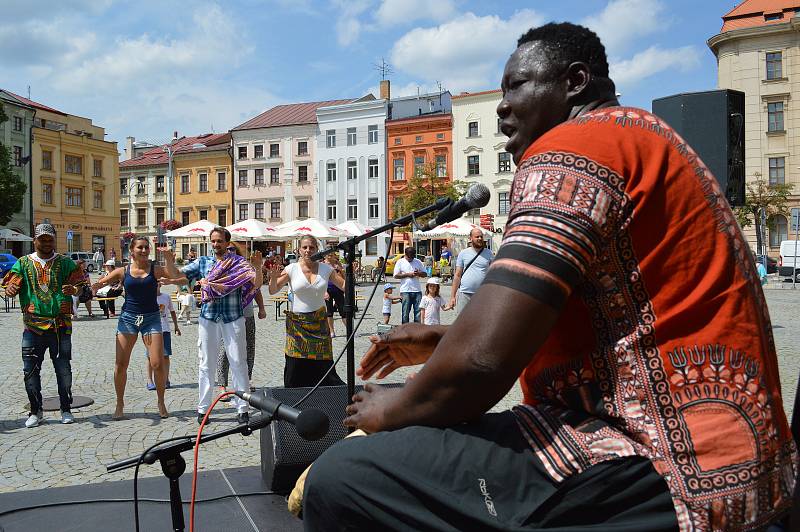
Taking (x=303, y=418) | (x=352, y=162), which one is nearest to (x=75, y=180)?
(x=352, y=162)

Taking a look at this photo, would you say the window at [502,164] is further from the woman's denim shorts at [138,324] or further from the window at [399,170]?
the woman's denim shorts at [138,324]

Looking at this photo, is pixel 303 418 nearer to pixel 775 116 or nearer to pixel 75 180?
pixel 775 116

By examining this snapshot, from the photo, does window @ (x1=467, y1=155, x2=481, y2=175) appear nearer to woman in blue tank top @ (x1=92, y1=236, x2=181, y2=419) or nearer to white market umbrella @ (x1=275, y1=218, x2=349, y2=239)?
white market umbrella @ (x1=275, y1=218, x2=349, y2=239)

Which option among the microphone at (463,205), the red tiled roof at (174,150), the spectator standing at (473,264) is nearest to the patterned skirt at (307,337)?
the spectator standing at (473,264)

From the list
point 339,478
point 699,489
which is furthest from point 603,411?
point 339,478

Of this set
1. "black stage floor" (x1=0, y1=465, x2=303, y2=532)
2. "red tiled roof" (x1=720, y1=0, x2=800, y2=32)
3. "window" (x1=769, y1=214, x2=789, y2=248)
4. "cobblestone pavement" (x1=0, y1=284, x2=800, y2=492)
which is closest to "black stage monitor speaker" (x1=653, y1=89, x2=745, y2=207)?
"cobblestone pavement" (x1=0, y1=284, x2=800, y2=492)

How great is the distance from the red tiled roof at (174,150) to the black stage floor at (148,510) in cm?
A: 6433

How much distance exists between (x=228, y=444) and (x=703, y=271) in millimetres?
5542

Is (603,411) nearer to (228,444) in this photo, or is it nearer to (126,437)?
(228,444)

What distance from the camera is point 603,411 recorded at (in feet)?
4.32

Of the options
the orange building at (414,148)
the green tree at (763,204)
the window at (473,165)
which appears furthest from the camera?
the orange building at (414,148)

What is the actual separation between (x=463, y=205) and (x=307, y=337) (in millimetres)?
4547

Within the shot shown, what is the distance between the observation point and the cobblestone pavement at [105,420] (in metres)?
5.45

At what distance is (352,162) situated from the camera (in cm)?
5756
